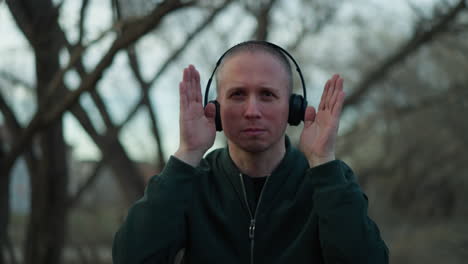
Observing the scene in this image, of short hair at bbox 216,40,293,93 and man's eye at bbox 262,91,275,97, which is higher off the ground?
short hair at bbox 216,40,293,93

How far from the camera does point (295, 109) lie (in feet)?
7.36

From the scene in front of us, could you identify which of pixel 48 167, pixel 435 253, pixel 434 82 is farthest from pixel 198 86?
pixel 434 82

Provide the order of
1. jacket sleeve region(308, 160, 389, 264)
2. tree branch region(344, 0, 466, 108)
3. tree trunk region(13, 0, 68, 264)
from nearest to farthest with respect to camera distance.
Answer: jacket sleeve region(308, 160, 389, 264), tree trunk region(13, 0, 68, 264), tree branch region(344, 0, 466, 108)

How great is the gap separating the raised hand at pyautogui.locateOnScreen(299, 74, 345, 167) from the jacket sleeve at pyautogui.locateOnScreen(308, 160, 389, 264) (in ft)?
0.28

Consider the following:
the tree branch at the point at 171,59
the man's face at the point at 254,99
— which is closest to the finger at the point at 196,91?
the man's face at the point at 254,99

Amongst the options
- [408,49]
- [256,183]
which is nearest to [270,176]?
[256,183]

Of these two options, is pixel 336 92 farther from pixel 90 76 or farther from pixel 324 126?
pixel 90 76

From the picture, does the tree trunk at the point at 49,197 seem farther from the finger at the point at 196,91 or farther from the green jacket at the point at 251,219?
the green jacket at the point at 251,219

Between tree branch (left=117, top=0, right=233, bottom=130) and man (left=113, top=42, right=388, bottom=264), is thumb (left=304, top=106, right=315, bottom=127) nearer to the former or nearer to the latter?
man (left=113, top=42, right=388, bottom=264)

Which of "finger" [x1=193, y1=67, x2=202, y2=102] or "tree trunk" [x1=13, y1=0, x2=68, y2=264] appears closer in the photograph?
"finger" [x1=193, y1=67, x2=202, y2=102]

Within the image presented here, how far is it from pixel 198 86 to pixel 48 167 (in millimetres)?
3714

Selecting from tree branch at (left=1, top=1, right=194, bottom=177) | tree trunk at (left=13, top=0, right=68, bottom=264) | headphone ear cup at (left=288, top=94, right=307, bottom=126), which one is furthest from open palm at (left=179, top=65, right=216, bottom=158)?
tree trunk at (left=13, top=0, right=68, bottom=264)

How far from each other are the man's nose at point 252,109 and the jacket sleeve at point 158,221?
329 mm

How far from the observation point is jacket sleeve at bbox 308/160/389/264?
6.39ft
